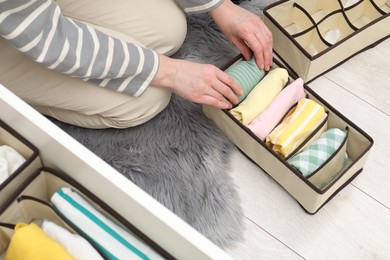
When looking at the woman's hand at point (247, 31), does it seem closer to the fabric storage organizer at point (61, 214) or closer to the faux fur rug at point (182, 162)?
the faux fur rug at point (182, 162)

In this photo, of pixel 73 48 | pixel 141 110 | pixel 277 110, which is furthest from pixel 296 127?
pixel 73 48

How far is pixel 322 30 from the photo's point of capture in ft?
4.22

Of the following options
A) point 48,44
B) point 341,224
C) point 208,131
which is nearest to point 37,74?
point 48,44

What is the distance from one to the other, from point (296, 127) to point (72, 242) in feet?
1.66

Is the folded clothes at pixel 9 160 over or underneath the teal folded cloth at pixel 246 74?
over

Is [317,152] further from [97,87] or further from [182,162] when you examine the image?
[97,87]

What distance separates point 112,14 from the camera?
1051 mm

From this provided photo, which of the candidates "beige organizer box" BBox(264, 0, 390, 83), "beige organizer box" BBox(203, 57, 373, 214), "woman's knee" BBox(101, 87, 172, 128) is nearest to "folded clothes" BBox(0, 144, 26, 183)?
"woman's knee" BBox(101, 87, 172, 128)

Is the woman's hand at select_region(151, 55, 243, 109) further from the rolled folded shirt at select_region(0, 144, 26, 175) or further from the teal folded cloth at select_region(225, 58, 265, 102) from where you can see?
the rolled folded shirt at select_region(0, 144, 26, 175)

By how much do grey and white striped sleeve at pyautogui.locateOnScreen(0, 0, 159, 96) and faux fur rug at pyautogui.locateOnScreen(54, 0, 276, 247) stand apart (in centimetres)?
17

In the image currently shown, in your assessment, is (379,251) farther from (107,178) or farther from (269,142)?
(107,178)

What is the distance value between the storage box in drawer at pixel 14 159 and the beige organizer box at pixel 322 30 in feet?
2.03

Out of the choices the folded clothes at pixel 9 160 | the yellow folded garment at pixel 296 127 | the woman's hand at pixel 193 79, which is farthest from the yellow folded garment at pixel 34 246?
the yellow folded garment at pixel 296 127

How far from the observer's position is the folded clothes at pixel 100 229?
28.6 inches
